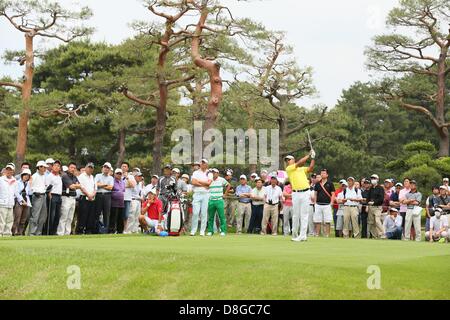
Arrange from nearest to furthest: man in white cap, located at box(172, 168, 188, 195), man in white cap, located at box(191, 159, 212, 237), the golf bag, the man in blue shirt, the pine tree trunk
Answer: the golf bag < man in white cap, located at box(191, 159, 212, 237) < man in white cap, located at box(172, 168, 188, 195) < the man in blue shirt < the pine tree trunk

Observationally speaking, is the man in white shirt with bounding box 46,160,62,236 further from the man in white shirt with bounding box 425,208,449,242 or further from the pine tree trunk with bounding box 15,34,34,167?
the pine tree trunk with bounding box 15,34,34,167

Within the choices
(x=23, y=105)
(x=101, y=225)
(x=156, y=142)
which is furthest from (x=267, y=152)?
(x=101, y=225)

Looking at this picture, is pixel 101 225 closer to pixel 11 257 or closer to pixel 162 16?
pixel 11 257

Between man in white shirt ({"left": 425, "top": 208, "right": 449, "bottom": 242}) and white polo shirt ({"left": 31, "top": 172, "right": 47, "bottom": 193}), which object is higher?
white polo shirt ({"left": 31, "top": 172, "right": 47, "bottom": 193})

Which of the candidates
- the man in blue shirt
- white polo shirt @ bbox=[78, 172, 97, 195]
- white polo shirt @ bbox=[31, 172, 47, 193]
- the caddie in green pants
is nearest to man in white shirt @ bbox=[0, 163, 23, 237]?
white polo shirt @ bbox=[31, 172, 47, 193]

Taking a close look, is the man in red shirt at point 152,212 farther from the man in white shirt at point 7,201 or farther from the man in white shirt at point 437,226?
the man in white shirt at point 437,226

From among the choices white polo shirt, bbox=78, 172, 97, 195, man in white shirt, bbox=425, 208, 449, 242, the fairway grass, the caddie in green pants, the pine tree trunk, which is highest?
the pine tree trunk

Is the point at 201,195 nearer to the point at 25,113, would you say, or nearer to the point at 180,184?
the point at 180,184

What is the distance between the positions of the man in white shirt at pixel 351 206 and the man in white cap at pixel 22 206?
9.19 metres

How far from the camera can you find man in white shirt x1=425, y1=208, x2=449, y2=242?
65.3ft

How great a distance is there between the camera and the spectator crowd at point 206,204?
736 inches

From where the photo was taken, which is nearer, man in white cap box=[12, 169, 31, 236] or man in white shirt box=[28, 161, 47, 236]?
man in white shirt box=[28, 161, 47, 236]
